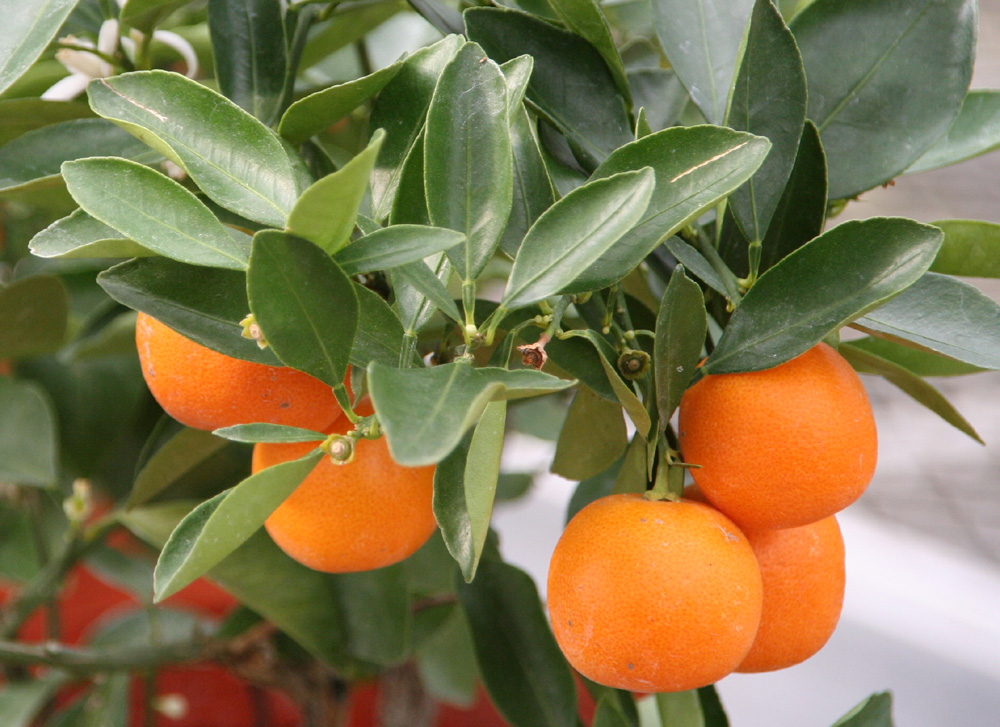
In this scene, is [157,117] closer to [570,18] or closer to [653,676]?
[570,18]

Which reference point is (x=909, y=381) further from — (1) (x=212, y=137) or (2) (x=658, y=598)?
(1) (x=212, y=137)

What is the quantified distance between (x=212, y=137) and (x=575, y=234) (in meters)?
0.14

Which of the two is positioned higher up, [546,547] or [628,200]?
[628,200]

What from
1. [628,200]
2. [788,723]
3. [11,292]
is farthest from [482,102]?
[788,723]

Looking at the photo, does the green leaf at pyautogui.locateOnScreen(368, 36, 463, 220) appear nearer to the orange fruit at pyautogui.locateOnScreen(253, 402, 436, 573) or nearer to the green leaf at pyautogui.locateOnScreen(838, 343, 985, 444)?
the orange fruit at pyautogui.locateOnScreen(253, 402, 436, 573)

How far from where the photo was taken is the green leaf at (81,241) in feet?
0.92

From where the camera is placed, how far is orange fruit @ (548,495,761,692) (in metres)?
0.30

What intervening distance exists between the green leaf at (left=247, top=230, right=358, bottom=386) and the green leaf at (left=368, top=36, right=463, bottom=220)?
83 mm

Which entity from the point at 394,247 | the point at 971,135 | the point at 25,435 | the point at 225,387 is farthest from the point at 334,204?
the point at 25,435

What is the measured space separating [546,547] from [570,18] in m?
1.03

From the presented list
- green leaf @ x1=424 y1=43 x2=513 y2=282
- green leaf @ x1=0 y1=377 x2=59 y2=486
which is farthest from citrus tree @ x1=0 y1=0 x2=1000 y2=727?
green leaf @ x1=0 y1=377 x2=59 y2=486

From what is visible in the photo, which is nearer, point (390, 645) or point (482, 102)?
point (482, 102)

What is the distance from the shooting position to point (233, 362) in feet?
1.10

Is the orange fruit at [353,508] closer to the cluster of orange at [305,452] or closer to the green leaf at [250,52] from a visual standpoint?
the cluster of orange at [305,452]
